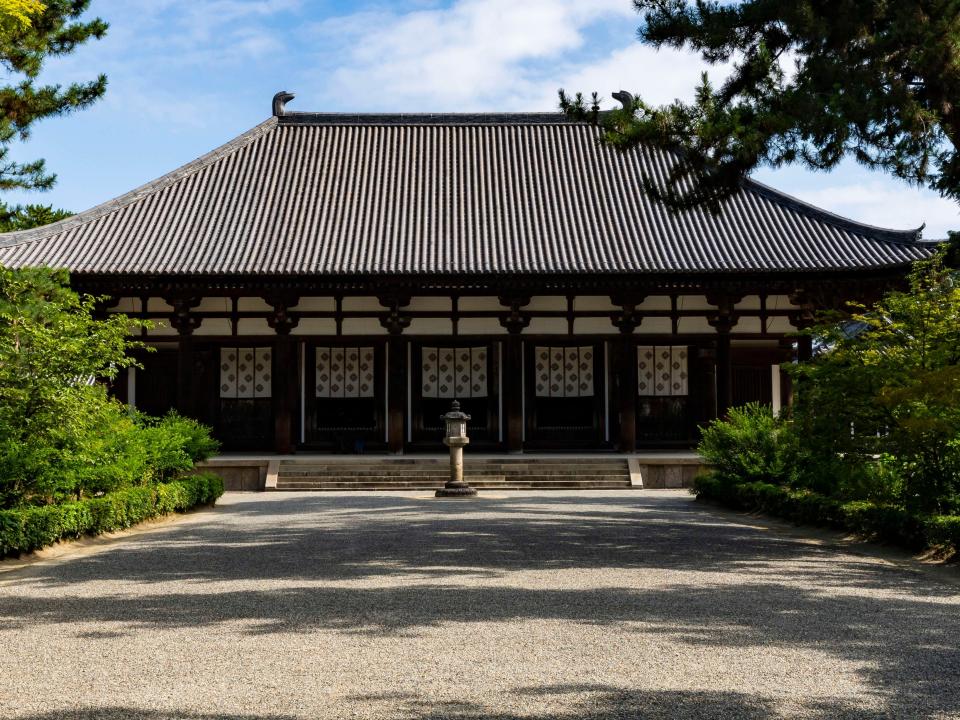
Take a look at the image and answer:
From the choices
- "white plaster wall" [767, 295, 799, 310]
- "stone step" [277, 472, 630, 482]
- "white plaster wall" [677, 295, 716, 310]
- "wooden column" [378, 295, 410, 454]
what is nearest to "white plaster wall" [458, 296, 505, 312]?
"wooden column" [378, 295, 410, 454]

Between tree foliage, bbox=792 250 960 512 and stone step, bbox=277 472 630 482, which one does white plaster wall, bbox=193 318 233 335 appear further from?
tree foliage, bbox=792 250 960 512

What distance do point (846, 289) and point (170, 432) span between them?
14.3m

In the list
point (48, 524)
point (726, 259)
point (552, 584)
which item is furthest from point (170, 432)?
point (726, 259)

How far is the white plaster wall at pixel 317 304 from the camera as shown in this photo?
2142cm

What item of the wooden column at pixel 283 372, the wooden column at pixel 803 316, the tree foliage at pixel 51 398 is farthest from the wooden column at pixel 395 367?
the tree foliage at pixel 51 398

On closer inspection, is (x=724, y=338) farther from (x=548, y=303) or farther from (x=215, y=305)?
(x=215, y=305)

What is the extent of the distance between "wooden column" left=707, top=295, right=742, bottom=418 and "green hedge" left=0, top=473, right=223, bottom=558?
1110 centimetres

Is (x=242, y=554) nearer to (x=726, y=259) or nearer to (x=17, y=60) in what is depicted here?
(x=726, y=259)

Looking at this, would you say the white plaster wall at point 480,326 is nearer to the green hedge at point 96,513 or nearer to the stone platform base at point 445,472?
the stone platform base at point 445,472

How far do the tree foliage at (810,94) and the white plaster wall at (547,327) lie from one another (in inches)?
415

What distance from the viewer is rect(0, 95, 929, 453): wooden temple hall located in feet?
67.5

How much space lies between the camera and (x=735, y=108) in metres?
9.90

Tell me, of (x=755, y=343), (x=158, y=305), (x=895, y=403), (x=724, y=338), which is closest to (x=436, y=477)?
(x=724, y=338)

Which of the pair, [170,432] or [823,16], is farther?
[170,432]
